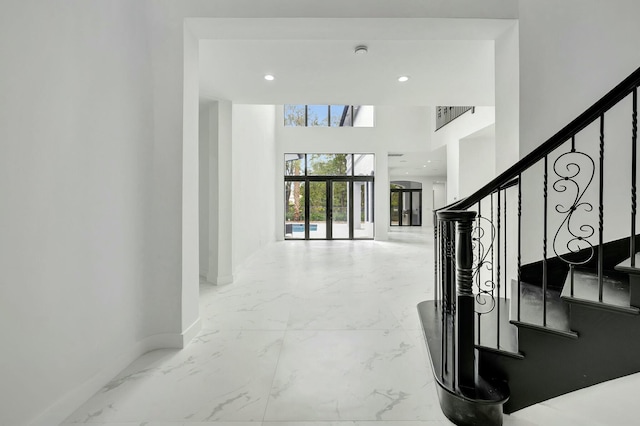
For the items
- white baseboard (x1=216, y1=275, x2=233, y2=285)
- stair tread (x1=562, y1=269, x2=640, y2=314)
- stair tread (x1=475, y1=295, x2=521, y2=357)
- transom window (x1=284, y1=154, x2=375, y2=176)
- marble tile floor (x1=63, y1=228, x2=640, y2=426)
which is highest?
transom window (x1=284, y1=154, x2=375, y2=176)

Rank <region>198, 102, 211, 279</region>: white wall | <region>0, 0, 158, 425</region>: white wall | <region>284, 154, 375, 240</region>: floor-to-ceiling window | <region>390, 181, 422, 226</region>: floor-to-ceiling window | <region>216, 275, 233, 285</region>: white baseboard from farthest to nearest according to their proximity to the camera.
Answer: <region>390, 181, 422, 226</region>: floor-to-ceiling window
<region>284, 154, 375, 240</region>: floor-to-ceiling window
<region>198, 102, 211, 279</region>: white wall
<region>216, 275, 233, 285</region>: white baseboard
<region>0, 0, 158, 425</region>: white wall

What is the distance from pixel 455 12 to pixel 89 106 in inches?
112

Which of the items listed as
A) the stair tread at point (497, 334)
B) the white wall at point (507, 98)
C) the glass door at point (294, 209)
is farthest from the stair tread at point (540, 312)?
the glass door at point (294, 209)

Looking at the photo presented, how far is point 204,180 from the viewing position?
446 centimetres

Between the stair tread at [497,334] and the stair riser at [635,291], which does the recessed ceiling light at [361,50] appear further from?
the stair riser at [635,291]

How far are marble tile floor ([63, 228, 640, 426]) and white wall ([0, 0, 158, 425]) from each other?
0.30 meters

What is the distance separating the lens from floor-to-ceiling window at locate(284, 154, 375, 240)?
9438 millimetres

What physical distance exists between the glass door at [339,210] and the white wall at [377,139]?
3.38 feet

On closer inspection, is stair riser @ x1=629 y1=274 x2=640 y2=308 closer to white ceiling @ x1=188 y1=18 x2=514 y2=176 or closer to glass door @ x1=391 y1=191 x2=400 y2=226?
white ceiling @ x1=188 y1=18 x2=514 y2=176

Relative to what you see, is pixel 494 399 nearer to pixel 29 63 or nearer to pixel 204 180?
pixel 29 63

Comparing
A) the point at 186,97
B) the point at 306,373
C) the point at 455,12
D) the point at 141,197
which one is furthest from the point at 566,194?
the point at 141,197

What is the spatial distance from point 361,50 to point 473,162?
5604 millimetres

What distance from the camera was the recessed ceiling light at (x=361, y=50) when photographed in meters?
2.90

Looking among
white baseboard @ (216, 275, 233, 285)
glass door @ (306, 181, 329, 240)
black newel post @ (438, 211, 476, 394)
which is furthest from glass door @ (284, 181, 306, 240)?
black newel post @ (438, 211, 476, 394)
